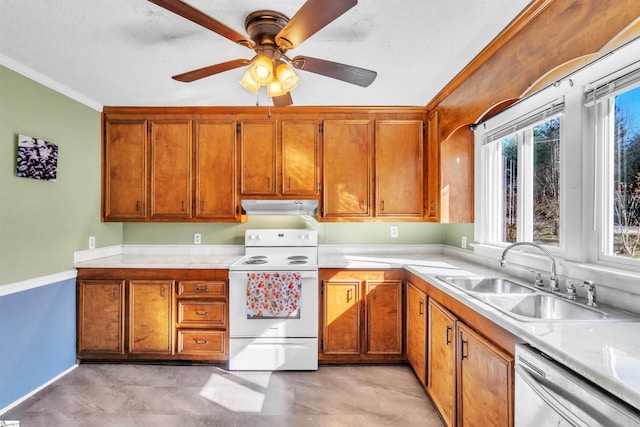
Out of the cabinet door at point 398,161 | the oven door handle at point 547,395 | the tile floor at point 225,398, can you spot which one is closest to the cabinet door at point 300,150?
the cabinet door at point 398,161

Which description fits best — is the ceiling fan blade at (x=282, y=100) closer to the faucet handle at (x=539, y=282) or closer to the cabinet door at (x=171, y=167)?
the cabinet door at (x=171, y=167)

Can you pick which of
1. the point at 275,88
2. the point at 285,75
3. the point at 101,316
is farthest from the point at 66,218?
the point at 285,75

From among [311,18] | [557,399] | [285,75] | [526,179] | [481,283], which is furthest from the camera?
[526,179]

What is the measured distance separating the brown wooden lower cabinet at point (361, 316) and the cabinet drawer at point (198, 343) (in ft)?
2.99

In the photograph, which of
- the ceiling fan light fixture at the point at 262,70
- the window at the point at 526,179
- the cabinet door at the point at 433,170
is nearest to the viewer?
the ceiling fan light fixture at the point at 262,70

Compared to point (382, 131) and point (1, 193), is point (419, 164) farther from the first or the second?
point (1, 193)

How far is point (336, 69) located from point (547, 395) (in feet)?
5.39

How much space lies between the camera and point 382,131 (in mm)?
2914

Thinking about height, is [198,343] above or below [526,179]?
below

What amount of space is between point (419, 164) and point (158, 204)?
258cm

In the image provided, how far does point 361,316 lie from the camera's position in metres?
2.61

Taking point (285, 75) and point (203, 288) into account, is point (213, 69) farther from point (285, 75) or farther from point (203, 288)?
point (203, 288)

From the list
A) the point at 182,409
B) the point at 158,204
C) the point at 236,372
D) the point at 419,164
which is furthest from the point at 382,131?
the point at 182,409

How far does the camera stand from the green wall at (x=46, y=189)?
6.73ft
